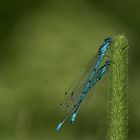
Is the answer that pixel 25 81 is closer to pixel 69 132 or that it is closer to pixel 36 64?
pixel 36 64

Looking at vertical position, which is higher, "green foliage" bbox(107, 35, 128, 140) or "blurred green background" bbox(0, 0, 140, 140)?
"blurred green background" bbox(0, 0, 140, 140)

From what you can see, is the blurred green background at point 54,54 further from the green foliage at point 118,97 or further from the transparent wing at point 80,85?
the green foliage at point 118,97

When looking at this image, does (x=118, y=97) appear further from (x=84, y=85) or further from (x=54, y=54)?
(x=54, y=54)

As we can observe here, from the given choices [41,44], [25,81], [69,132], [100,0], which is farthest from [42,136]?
[100,0]

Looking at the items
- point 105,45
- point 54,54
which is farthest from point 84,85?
point 54,54

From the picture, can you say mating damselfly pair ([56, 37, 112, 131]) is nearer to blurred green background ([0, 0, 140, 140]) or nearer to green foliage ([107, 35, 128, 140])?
green foliage ([107, 35, 128, 140])

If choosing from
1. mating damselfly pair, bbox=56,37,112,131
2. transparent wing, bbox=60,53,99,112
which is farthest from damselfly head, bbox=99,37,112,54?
transparent wing, bbox=60,53,99,112
